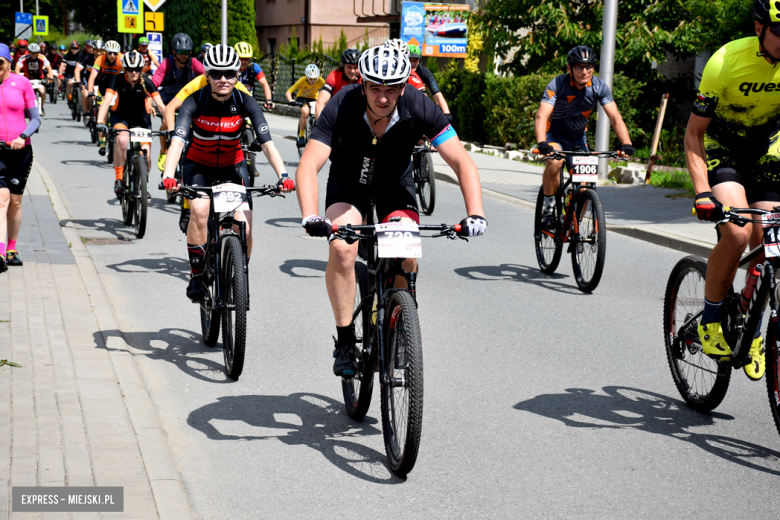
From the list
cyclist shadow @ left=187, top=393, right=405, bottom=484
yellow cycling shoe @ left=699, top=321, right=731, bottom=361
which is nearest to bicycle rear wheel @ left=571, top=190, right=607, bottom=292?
yellow cycling shoe @ left=699, top=321, right=731, bottom=361

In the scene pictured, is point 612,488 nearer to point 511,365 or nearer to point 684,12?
point 511,365

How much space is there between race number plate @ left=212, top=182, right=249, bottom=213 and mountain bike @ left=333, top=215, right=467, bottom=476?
4.83ft

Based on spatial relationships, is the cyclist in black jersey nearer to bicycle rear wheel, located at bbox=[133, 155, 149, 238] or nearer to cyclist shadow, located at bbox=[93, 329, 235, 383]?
cyclist shadow, located at bbox=[93, 329, 235, 383]

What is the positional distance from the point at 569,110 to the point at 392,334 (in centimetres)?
545

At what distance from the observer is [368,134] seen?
5.02m

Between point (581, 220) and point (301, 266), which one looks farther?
point (301, 266)

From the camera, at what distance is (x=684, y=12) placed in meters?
22.0

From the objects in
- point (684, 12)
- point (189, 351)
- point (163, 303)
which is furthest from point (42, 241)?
point (684, 12)

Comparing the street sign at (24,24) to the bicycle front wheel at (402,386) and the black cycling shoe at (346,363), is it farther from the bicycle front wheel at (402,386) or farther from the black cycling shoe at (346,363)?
the bicycle front wheel at (402,386)

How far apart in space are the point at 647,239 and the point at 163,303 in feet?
19.8

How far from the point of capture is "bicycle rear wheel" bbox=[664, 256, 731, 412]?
17.6 feet

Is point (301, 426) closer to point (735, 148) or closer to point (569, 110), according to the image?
point (735, 148)

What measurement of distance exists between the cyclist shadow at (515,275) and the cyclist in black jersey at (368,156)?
13.5 ft

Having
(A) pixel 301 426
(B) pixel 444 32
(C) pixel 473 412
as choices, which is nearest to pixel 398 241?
(A) pixel 301 426
